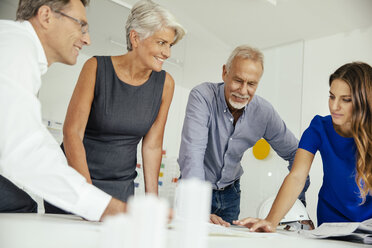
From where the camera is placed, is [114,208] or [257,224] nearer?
[114,208]

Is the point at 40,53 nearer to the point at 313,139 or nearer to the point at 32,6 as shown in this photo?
the point at 32,6

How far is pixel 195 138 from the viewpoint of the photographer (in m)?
1.73

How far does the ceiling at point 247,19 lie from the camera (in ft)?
11.3

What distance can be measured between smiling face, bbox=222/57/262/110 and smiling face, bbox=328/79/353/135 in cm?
45

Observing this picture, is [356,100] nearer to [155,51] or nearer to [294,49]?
[155,51]

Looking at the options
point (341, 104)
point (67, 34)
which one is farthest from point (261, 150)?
point (67, 34)

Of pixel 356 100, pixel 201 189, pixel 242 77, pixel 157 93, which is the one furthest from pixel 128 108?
pixel 201 189

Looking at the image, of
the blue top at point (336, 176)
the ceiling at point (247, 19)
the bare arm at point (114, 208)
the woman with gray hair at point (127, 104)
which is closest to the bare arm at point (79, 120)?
the woman with gray hair at point (127, 104)

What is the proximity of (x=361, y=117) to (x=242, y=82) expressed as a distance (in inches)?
23.8

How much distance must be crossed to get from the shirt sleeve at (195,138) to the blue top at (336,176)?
1.47 ft

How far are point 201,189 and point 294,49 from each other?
13.9 feet

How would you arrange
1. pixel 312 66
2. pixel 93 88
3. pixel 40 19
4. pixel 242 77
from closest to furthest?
pixel 40 19, pixel 93 88, pixel 242 77, pixel 312 66

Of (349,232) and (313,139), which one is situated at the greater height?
(313,139)

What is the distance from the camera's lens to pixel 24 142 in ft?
2.33
